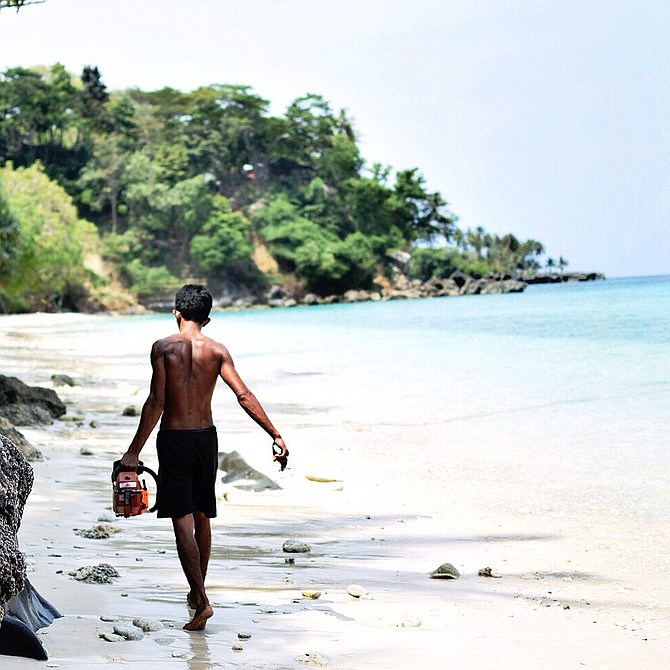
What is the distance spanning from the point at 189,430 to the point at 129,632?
79 centimetres

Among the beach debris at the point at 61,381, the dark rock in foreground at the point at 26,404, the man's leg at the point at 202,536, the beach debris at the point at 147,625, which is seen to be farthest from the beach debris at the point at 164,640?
the beach debris at the point at 61,381

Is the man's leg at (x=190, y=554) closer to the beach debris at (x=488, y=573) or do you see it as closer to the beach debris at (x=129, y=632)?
the beach debris at (x=129, y=632)

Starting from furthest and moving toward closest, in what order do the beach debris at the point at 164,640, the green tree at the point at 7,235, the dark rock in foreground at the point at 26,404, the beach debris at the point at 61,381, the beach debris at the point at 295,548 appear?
the green tree at the point at 7,235 → the beach debris at the point at 61,381 → the dark rock in foreground at the point at 26,404 → the beach debris at the point at 295,548 → the beach debris at the point at 164,640

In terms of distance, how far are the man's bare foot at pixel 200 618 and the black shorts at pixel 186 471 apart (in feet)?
1.21

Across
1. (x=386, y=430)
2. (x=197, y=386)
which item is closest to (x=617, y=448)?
(x=386, y=430)

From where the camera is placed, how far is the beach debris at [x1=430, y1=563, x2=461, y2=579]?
17.9 ft

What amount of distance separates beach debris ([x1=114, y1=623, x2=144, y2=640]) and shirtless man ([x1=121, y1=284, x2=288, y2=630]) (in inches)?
9.9

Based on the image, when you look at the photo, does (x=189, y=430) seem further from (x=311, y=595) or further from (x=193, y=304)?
(x=311, y=595)

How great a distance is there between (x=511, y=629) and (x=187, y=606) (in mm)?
1328

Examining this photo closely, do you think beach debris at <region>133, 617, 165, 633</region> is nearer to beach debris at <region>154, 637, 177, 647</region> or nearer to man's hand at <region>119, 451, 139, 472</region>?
beach debris at <region>154, 637, 177, 647</region>

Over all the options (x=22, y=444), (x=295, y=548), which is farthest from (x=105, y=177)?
(x=295, y=548)

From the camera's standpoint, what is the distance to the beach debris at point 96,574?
4785mm

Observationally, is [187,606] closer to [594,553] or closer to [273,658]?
[273,658]

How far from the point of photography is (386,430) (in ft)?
41.6
